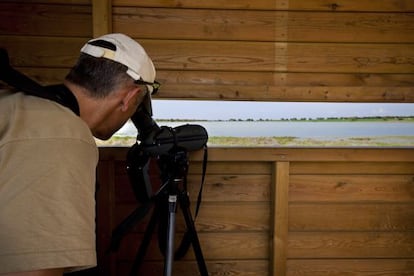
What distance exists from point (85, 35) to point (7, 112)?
102cm

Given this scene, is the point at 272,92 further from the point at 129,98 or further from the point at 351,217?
the point at 129,98

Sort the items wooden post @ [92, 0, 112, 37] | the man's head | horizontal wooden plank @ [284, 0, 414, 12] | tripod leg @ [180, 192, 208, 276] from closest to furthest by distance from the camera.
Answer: the man's head, tripod leg @ [180, 192, 208, 276], wooden post @ [92, 0, 112, 37], horizontal wooden plank @ [284, 0, 414, 12]

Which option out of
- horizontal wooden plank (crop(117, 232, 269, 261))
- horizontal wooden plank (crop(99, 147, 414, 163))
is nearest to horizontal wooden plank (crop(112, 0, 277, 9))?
horizontal wooden plank (crop(99, 147, 414, 163))

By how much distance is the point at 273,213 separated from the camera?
64.0 inches

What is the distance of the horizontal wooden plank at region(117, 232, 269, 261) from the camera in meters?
1.64

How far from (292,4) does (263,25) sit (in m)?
0.17

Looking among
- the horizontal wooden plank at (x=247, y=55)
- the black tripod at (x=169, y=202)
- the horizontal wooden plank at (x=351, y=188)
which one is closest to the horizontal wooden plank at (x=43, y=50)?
the horizontal wooden plank at (x=247, y=55)

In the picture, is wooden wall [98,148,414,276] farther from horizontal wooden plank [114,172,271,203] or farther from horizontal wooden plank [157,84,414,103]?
horizontal wooden plank [157,84,414,103]

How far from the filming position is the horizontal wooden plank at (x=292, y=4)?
59.0 inches

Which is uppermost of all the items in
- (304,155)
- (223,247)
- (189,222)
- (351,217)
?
(304,155)

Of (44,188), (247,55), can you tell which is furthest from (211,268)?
(44,188)

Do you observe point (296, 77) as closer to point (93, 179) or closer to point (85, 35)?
point (85, 35)

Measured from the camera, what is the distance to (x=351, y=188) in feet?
5.45

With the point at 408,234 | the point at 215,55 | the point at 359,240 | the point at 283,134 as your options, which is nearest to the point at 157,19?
the point at 215,55
